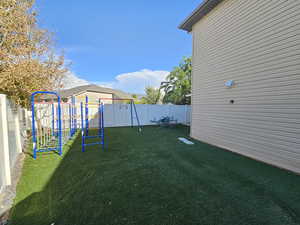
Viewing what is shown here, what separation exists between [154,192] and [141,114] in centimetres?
853

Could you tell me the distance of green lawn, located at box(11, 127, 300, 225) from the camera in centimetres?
172

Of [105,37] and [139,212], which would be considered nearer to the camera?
[139,212]

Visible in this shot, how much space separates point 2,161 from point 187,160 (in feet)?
12.9

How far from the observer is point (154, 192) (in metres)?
2.23

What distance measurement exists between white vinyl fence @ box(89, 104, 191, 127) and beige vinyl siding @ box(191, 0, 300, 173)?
5.74m

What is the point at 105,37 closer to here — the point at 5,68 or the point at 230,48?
the point at 5,68

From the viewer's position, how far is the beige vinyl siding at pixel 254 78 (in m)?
3.02

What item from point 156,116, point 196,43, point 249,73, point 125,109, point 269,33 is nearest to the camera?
point 269,33

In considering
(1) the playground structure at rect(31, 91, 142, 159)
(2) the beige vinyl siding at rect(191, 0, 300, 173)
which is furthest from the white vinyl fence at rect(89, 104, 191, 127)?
(2) the beige vinyl siding at rect(191, 0, 300, 173)

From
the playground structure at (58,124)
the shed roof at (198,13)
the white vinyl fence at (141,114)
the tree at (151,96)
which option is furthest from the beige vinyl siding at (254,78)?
the tree at (151,96)

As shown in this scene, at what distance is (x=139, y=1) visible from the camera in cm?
664

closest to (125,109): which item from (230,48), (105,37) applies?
(105,37)

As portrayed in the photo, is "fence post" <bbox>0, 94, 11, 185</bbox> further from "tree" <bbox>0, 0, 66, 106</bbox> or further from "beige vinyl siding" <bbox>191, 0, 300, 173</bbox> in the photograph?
"beige vinyl siding" <bbox>191, 0, 300, 173</bbox>

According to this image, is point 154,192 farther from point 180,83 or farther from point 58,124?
point 180,83
